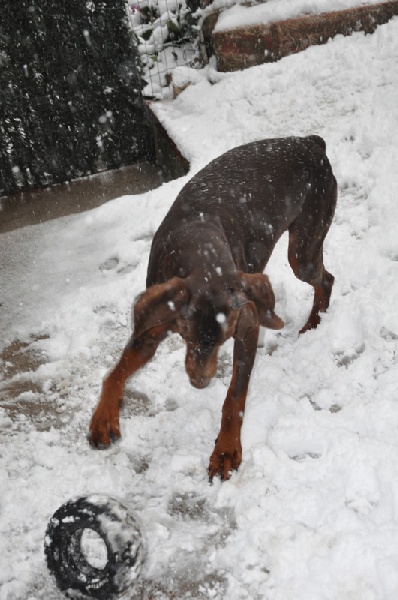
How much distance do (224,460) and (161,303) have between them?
92 cm

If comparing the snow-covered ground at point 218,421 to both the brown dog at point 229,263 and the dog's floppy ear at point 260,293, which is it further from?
the dog's floppy ear at point 260,293

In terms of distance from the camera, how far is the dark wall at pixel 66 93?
18.9 ft

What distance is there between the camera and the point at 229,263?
101 inches

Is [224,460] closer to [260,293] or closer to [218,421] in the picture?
[218,421]

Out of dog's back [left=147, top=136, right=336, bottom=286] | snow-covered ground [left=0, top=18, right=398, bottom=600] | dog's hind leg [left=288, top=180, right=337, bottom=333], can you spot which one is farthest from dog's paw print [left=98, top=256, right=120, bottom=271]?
dog's hind leg [left=288, top=180, right=337, bottom=333]

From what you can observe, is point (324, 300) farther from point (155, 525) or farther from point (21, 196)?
point (21, 196)

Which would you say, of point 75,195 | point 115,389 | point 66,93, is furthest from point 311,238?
point 66,93

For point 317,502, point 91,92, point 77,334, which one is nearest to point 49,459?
point 77,334

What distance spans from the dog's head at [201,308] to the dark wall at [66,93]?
428 centimetres

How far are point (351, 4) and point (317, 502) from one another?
5716 mm

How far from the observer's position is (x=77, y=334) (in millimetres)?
3818

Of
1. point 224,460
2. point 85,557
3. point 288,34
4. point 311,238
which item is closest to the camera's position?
point 85,557

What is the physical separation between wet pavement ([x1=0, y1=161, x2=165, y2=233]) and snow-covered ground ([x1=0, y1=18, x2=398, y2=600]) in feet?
1.37

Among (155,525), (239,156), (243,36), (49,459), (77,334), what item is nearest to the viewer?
(155,525)
